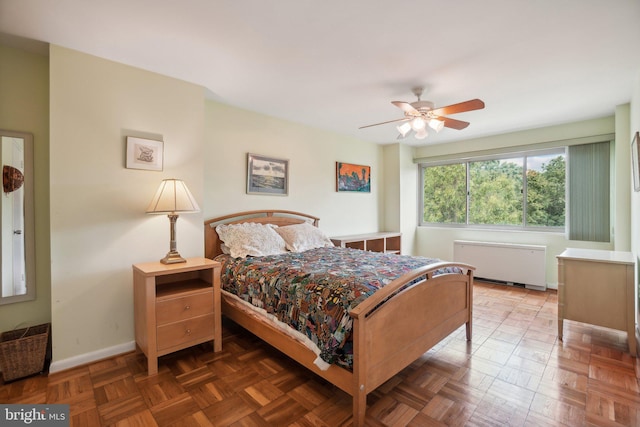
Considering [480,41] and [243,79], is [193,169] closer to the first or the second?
[243,79]

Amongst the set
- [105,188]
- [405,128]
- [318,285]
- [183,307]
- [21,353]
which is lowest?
[21,353]

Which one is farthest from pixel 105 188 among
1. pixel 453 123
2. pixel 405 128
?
pixel 453 123

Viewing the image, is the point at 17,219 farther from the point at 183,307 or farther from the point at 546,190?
the point at 546,190

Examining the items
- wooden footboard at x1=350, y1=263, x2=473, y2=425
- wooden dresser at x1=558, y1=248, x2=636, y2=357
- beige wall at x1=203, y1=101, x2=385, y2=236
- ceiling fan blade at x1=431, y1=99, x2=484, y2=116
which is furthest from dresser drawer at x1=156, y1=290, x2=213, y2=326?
wooden dresser at x1=558, y1=248, x2=636, y2=357

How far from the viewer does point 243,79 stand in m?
2.71

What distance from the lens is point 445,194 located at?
5.44 m

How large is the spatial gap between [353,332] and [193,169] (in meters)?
2.13

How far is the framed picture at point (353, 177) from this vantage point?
472 cm

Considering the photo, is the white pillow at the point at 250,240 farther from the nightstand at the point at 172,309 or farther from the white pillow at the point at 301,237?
the nightstand at the point at 172,309

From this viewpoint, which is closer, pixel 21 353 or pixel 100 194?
pixel 21 353

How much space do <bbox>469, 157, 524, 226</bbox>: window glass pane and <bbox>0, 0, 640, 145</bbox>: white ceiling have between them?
5.17ft

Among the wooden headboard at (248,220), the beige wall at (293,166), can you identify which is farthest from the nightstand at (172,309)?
the beige wall at (293,166)

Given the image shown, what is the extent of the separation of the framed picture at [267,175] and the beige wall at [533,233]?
2.51 m

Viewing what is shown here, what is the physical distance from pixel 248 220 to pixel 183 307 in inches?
54.2
